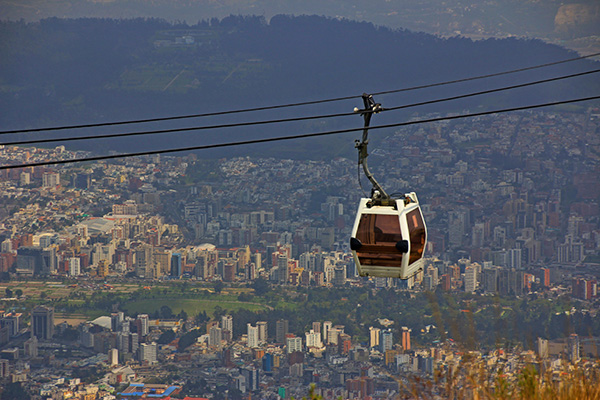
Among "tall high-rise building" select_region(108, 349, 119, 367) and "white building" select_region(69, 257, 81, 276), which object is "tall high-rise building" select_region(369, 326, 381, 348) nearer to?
"tall high-rise building" select_region(108, 349, 119, 367)

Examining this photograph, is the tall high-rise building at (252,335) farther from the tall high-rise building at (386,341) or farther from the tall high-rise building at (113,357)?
the tall high-rise building at (113,357)

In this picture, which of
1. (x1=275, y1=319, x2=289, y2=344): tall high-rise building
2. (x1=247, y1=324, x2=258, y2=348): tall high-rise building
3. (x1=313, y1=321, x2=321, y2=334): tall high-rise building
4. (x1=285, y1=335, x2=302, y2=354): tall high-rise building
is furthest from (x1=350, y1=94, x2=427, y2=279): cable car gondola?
(x1=313, y1=321, x2=321, y2=334): tall high-rise building

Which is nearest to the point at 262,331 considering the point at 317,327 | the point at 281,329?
the point at 281,329

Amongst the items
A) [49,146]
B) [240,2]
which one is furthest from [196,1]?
[49,146]

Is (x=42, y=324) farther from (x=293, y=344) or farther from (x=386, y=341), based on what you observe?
(x=386, y=341)

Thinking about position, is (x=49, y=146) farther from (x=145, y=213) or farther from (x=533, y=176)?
(x=533, y=176)
